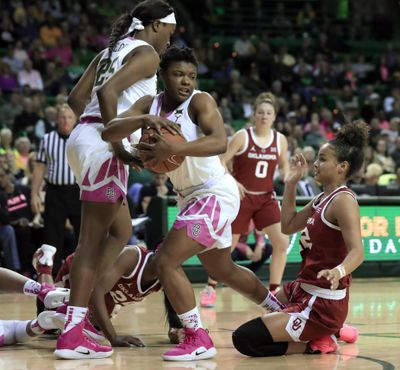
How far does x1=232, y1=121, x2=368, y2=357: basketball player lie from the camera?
17.4ft

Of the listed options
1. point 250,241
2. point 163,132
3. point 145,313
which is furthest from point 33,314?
point 250,241

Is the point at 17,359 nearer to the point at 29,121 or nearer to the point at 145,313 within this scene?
the point at 145,313

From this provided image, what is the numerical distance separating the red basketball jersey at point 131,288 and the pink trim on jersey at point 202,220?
70cm

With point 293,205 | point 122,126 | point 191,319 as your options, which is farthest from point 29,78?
point 191,319

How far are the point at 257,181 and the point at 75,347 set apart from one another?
13.5 feet

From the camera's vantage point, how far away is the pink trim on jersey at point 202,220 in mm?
5293

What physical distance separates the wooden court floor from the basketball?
1.04 m

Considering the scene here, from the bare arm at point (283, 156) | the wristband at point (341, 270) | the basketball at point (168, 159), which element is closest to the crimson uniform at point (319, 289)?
the wristband at point (341, 270)

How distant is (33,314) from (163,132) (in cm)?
306

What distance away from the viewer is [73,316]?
525cm

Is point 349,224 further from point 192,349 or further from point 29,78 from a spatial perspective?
point 29,78

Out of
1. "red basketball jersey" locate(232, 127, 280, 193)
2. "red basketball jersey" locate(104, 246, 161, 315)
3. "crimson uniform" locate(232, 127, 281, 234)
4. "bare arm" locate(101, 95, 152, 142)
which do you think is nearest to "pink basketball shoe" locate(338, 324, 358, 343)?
"red basketball jersey" locate(104, 246, 161, 315)

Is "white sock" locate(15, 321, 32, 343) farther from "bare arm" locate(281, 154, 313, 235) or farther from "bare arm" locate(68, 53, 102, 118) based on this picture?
"bare arm" locate(281, 154, 313, 235)

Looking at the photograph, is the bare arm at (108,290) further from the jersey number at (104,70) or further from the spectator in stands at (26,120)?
the spectator in stands at (26,120)
